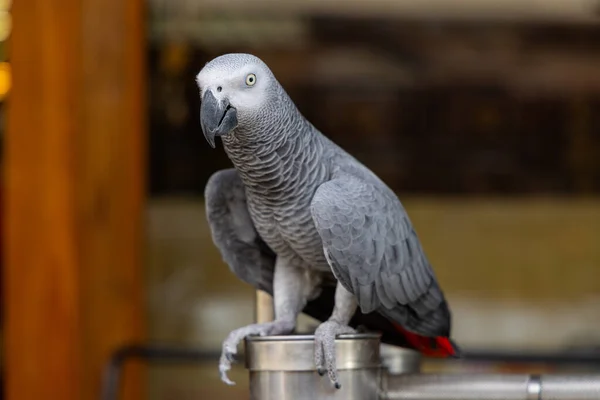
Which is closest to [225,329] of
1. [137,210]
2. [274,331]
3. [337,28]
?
[137,210]

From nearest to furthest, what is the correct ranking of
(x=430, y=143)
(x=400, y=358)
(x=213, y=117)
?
(x=213, y=117), (x=400, y=358), (x=430, y=143)

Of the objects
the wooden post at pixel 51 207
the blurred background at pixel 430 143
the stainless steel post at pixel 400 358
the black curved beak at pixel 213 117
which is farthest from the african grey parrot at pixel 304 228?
the blurred background at pixel 430 143

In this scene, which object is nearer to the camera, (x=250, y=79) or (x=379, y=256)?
(x=250, y=79)

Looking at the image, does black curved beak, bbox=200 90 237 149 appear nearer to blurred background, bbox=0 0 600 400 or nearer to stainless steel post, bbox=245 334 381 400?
stainless steel post, bbox=245 334 381 400

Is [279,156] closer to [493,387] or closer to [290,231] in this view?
[290,231]

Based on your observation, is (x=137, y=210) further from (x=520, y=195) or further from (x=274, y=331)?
(x=274, y=331)

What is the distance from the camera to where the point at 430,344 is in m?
0.75

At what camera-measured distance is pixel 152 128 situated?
198 cm

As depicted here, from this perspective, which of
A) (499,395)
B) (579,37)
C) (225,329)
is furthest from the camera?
(579,37)

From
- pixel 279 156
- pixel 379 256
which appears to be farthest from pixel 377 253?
pixel 279 156

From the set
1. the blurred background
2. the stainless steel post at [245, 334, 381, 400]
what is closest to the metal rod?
the stainless steel post at [245, 334, 381, 400]

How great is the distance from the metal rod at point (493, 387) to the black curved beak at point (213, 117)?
22 centimetres

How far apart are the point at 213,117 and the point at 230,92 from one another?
0.07ft

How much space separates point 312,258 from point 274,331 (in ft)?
0.22
